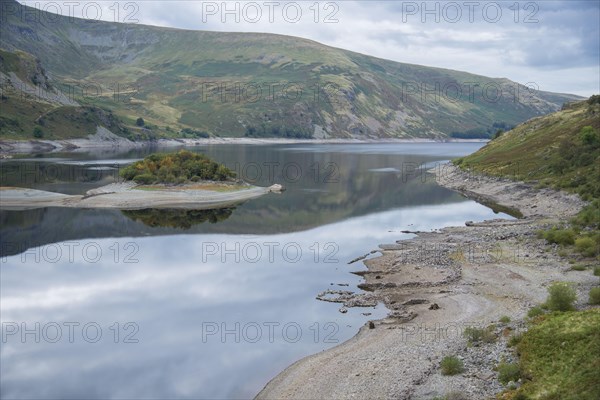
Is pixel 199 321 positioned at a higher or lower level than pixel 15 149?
lower

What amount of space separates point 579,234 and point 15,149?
169 m

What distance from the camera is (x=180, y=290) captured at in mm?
44125

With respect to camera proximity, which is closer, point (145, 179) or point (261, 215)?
point (261, 215)

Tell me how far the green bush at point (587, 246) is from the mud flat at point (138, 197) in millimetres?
55226

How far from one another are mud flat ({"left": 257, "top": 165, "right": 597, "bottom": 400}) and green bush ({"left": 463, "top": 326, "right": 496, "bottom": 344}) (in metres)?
0.39

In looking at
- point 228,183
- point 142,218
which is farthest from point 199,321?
point 228,183

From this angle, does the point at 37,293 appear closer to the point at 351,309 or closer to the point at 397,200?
the point at 351,309

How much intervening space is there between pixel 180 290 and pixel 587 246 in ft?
111

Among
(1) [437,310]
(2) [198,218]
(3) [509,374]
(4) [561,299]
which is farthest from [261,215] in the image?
(3) [509,374]

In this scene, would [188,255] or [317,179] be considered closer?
[188,255]

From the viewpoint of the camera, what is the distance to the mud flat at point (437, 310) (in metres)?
25.8

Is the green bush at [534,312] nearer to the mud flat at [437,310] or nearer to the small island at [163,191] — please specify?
the mud flat at [437,310]

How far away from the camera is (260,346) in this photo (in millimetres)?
32594

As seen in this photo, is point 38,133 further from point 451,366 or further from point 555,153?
point 451,366
